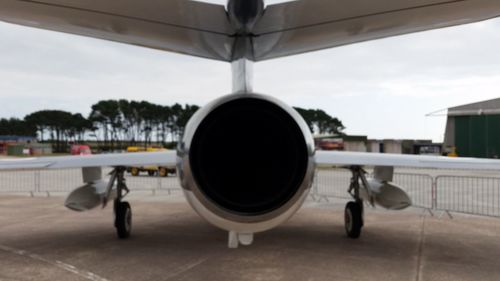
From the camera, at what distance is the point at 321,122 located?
7844 centimetres

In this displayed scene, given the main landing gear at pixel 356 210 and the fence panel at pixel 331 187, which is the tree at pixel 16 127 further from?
the main landing gear at pixel 356 210

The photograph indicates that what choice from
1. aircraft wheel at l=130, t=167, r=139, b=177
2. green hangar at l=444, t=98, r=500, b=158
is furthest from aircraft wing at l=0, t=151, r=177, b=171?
green hangar at l=444, t=98, r=500, b=158

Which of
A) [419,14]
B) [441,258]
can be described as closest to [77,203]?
[441,258]

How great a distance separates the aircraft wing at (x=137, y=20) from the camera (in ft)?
7.39

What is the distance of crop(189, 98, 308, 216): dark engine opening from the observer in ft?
8.73

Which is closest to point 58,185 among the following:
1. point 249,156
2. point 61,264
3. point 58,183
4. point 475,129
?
point 58,183

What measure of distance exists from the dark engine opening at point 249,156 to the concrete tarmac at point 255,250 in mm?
2304

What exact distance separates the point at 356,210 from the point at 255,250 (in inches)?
72.3

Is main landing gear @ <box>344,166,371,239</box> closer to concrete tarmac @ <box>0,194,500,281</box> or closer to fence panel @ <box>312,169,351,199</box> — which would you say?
concrete tarmac @ <box>0,194,500,281</box>

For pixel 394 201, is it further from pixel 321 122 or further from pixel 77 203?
pixel 321 122

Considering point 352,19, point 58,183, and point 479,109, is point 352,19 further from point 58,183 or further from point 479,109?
point 479,109

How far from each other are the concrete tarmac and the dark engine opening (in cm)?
230

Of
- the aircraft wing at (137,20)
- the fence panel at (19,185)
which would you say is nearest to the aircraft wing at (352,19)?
the aircraft wing at (137,20)

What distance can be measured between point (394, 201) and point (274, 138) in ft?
14.6
